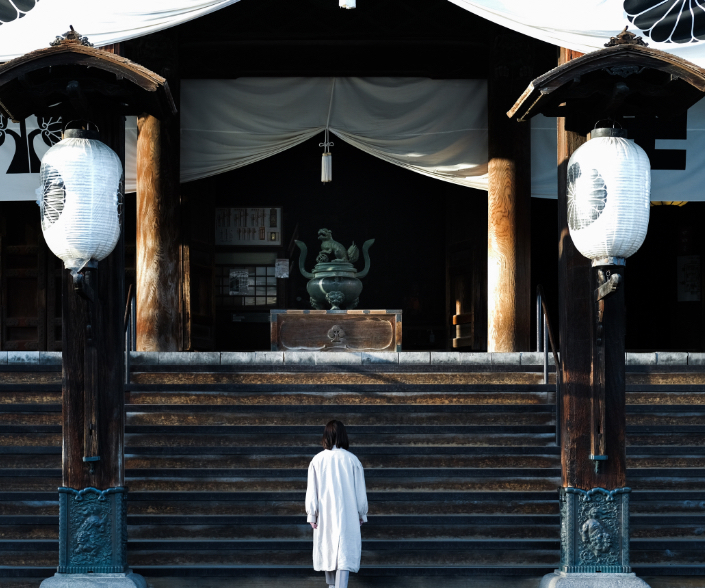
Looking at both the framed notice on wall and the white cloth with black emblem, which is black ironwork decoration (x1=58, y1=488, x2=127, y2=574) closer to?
the white cloth with black emblem

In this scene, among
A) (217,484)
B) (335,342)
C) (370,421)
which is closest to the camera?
(217,484)

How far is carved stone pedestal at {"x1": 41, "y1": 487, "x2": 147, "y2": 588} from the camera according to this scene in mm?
5938

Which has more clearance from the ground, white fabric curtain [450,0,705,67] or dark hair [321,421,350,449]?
white fabric curtain [450,0,705,67]

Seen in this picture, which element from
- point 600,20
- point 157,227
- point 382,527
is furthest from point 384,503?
point 157,227

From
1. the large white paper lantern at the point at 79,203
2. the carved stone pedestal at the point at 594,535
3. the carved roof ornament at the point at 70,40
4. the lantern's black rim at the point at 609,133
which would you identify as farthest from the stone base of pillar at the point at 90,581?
the lantern's black rim at the point at 609,133

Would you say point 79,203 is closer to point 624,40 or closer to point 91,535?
point 91,535

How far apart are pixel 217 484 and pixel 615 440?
3081mm

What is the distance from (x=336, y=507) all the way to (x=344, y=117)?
6202 mm

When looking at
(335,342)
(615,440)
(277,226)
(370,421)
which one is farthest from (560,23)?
(277,226)

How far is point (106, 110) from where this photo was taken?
625cm

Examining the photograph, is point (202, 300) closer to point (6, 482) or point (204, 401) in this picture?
point (204, 401)

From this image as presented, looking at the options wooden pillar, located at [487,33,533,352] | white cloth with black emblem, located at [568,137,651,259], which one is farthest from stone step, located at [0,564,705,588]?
wooden pillar, located at [487,33,533,352]

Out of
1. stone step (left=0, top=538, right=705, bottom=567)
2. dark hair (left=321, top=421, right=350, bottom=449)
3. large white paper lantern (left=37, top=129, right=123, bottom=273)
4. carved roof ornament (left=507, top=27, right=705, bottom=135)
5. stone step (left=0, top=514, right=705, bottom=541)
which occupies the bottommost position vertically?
stone step (left=0, top=538, right=705, bottom=567)

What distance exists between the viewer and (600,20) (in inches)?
273
